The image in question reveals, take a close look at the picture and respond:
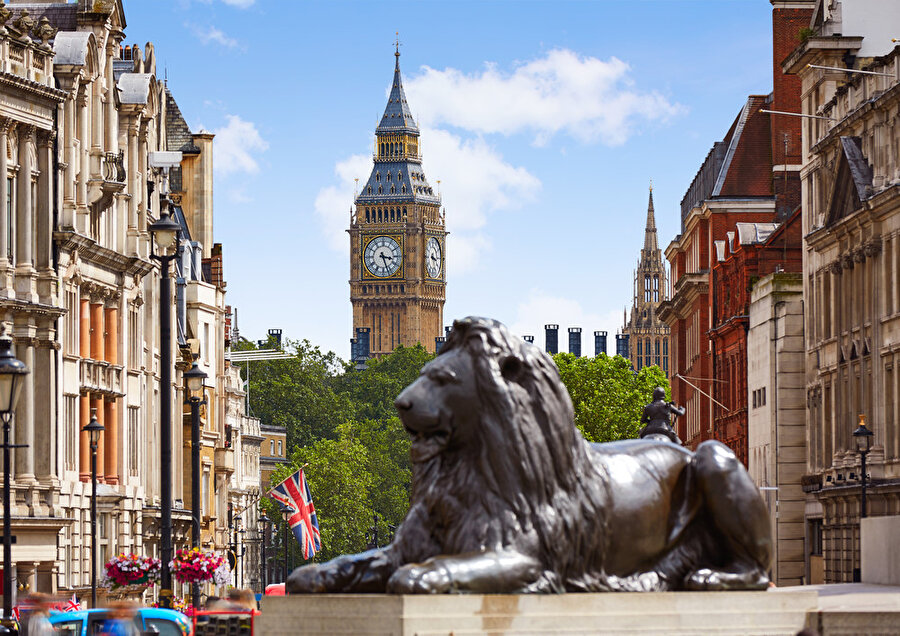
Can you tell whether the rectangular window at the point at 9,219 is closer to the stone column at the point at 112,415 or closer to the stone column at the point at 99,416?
the stone column at the point at 99,416

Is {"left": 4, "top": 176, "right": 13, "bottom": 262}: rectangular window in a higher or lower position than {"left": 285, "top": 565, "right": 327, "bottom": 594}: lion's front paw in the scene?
higher

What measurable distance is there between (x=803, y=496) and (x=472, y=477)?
61.6 meters

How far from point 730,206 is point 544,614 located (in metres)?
89.0

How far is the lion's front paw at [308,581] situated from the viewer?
36.4 ft

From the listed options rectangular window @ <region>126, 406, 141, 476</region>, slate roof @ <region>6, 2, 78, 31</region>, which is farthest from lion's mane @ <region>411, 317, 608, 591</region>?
slate roof @ <region>6, 2, 78, 31</region>

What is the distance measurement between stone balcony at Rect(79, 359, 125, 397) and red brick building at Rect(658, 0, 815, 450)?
116 feet

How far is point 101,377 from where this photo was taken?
54.7 meters

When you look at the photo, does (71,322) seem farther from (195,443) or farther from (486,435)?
(486,435)

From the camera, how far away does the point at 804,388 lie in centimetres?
7150

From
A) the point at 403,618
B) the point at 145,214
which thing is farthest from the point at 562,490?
the point at 145,214

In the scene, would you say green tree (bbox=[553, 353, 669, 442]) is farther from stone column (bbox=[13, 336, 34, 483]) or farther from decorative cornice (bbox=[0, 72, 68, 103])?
stone column (bbox=[13, 336, 34, 483])

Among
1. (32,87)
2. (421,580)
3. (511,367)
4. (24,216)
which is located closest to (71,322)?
(24,216)

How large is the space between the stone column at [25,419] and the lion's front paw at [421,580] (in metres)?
38.0

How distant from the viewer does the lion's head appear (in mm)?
10758
